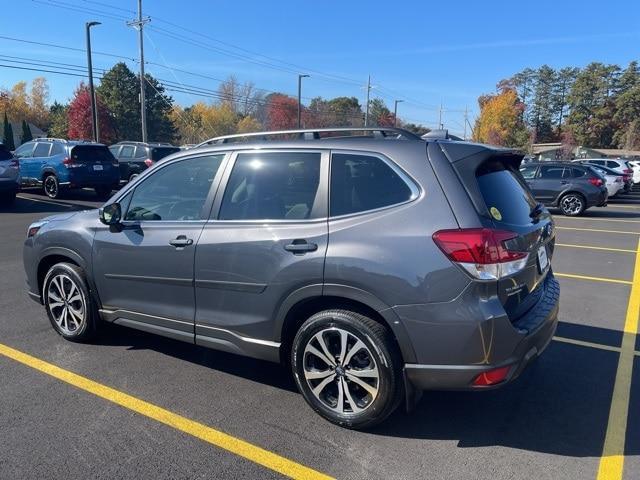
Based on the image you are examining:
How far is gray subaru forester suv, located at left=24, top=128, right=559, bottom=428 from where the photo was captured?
2.91 meters

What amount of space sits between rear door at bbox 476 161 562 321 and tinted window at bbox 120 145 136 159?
58.5ft

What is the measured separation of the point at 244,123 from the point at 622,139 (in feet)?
198

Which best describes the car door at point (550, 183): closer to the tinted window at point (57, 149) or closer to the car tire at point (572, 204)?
the car tire at point (572, 204)

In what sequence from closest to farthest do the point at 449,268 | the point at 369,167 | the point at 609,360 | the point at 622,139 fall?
1. the point at 449,268
2. the point at 369,167
3. the point at 609,360
4. the point at 622,139

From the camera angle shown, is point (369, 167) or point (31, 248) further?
point (31, 248)

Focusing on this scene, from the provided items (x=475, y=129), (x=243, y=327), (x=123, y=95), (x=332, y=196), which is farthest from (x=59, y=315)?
(x=475, y=129)

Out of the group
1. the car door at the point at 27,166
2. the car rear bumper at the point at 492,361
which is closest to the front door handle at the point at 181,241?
the car rear bumper at the point at 492,361

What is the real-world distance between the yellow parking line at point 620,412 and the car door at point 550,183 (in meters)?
11.6

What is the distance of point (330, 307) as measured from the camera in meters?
3.29

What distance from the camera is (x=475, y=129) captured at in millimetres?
99938

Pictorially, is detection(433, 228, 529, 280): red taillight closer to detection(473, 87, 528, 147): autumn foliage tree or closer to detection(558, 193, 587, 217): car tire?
detection(558, 193, 587, 217): car tire

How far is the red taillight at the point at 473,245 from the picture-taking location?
2838 millimetres

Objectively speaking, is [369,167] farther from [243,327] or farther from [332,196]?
[243,327]

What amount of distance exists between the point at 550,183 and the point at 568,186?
1.77 feet
